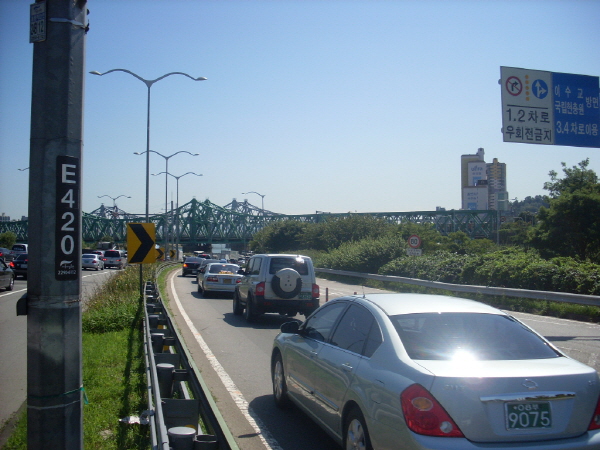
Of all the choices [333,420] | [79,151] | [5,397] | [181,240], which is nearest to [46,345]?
[79,151]

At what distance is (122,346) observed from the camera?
35.3 feet

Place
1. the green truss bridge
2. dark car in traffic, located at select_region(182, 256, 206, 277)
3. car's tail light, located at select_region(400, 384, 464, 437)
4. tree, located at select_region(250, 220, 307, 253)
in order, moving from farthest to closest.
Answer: the green truss bridge
tree, located at select_region(250, 220, 307, 253)
dark car in traffic, located at select_region(182, 256, 206, 277)
car's tail light, located at select_region(400, 384, 464, 437)

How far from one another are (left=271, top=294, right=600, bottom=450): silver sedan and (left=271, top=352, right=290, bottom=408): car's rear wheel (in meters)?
1.12

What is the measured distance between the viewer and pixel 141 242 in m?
15.5

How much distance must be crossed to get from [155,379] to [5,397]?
3659mm

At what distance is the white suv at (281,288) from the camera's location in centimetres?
1500

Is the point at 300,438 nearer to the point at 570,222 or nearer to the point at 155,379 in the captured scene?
the point at 155,379

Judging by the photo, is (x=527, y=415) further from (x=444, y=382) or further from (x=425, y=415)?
(x=425, y=415)

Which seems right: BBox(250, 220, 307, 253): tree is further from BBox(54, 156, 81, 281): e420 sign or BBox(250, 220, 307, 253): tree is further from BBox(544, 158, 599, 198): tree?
BBox(54, 156, 81, 281): e420 sign

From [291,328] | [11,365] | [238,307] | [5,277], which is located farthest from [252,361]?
[5,277]

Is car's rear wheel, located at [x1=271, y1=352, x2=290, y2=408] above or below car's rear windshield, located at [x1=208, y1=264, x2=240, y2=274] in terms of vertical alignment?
below

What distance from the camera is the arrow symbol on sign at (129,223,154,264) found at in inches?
606

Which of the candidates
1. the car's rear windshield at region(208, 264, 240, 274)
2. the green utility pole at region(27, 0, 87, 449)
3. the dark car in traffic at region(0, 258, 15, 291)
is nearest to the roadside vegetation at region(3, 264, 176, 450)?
the green utility pole at region(27, 0, 87, 449)

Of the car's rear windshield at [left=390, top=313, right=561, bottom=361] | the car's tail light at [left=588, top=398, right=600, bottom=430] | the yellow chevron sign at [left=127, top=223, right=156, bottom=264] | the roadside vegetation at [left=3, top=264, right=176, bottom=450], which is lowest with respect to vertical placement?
the roadside vegetation at [left=3, top=264, right=176, bottom=450]
